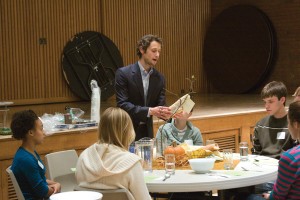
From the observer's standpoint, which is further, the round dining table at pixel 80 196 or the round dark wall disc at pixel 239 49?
the round dark wall disc at pixel 239 49

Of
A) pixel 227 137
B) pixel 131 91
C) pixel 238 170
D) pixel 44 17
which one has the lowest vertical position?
pixel 227 137

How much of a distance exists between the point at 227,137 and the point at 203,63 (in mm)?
5272

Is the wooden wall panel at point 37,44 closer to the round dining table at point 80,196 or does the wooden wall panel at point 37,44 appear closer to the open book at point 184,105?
the open book at point 184,105

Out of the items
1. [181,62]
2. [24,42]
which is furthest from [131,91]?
[181,62]

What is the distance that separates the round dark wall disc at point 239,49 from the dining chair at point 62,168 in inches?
295

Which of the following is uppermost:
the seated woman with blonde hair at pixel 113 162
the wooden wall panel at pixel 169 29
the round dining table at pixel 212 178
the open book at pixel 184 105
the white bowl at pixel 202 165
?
the wooden wall panel at pixel 169 29

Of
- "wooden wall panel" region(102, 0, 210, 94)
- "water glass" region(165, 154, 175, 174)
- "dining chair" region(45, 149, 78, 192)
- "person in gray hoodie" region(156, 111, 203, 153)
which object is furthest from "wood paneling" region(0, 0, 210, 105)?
"water glass" region(165, 154, 175, 174)

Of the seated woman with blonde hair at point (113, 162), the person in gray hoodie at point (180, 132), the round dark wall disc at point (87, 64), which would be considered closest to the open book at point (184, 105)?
the person in gray hoodie at point (180, 132)

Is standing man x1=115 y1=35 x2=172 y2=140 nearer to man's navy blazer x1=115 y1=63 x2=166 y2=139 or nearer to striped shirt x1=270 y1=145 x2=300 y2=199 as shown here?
man's navy blazer x1=115 y1=63 x2=166 y2=139

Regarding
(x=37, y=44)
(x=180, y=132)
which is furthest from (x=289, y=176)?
(x=37, y=44)

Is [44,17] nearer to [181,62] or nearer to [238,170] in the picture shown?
[181,62]

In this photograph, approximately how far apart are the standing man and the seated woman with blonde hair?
4.52 ft

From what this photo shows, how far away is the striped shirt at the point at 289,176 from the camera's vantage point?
8.23 feet

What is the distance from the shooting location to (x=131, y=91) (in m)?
4.26
